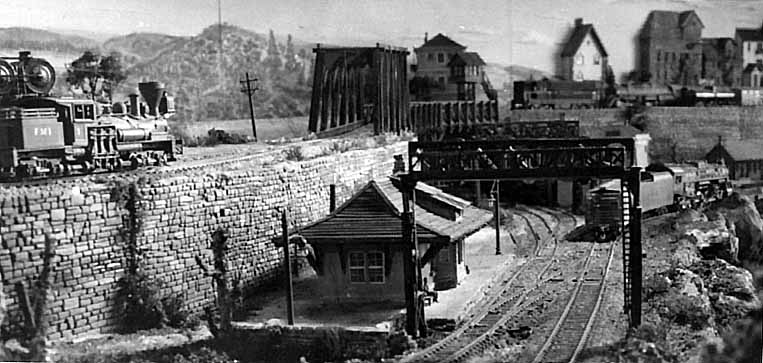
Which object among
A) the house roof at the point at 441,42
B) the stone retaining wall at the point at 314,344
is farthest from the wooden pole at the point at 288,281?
the house roof at the point at 441,42

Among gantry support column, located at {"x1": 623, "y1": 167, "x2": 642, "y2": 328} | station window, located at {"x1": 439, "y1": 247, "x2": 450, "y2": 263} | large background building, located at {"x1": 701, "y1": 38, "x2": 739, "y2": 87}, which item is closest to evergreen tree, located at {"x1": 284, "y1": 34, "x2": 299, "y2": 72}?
station window, located at {"x1": 439, "y1": 247, "x2": 450, "y2": 263}

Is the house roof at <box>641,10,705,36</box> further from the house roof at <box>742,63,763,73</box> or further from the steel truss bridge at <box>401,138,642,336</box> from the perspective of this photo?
the steel truss bridge at <box>401,138,642,336</box>

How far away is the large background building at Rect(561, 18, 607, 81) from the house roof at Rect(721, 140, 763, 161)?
1716 mm

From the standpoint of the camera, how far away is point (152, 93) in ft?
32.0

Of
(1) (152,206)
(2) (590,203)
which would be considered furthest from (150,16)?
(2) (590,203)

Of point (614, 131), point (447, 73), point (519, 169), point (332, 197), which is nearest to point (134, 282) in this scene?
point (332, 197)

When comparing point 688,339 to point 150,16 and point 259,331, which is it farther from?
point 150,16

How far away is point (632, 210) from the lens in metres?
7.81

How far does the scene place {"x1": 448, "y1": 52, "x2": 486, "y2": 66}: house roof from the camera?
8.82 m

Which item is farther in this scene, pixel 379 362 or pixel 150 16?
pixel 150 16

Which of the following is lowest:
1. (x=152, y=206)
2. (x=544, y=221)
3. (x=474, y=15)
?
(x=544, y=221)

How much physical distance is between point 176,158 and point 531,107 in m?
4.48

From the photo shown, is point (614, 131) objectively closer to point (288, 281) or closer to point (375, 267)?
point (375, 267)

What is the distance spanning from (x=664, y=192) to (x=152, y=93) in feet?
22.6
